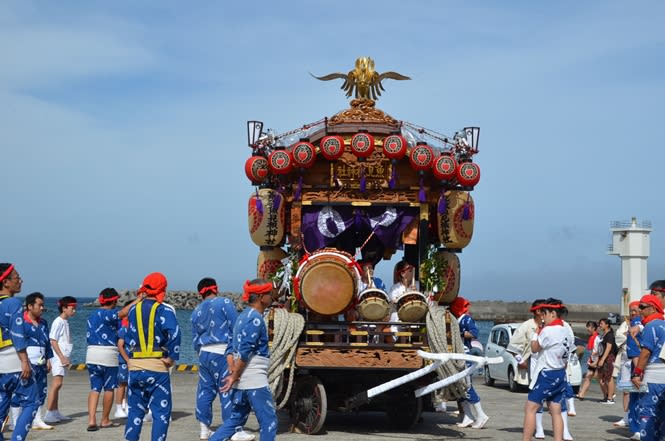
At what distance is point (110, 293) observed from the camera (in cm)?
1331

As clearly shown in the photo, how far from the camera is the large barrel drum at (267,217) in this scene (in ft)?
44.7

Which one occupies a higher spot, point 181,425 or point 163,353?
point 163,353

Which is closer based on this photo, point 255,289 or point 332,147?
point 255,289

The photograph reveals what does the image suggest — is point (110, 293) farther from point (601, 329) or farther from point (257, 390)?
point (601, 329)

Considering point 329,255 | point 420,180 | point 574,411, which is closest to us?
point 329,255

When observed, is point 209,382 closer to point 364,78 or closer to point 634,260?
point 364,78

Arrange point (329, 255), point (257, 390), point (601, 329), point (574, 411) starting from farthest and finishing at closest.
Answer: point (601, 329) → point (574, 411) → point (329, 255) → point (257, 390)

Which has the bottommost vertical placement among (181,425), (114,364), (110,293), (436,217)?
(181,425)

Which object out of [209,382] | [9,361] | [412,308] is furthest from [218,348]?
[9,361]

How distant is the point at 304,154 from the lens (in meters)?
13.1

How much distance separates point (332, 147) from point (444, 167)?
5.04ft

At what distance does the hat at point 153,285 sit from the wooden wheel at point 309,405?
3508 mm

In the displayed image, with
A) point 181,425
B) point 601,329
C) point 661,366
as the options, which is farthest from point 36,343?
point 601,329

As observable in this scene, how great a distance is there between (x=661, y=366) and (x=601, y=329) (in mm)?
7842
